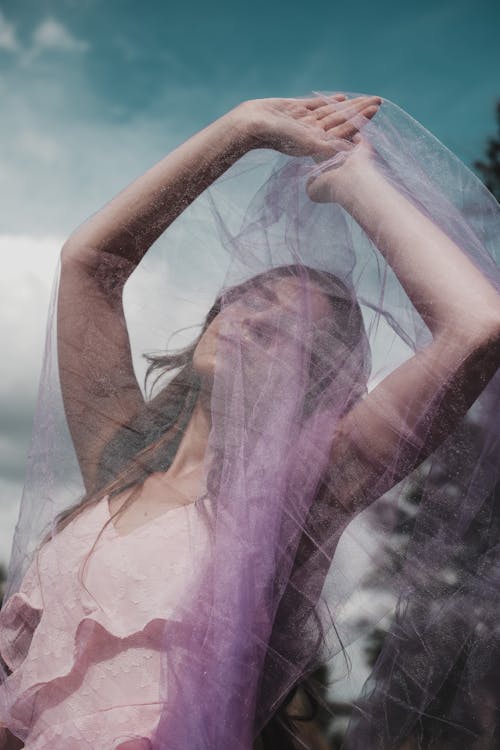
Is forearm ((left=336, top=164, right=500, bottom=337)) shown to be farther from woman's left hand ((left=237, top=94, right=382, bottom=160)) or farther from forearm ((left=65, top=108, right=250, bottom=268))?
forearm ((left=65, top=108, right=250, bottom=268))

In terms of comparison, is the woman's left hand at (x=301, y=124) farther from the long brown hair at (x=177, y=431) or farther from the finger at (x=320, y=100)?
the long brown hair at (x=177, y=431)

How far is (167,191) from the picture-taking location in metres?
2.08

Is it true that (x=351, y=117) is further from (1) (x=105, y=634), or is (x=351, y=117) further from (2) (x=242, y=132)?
(1) (x=105, y=634)

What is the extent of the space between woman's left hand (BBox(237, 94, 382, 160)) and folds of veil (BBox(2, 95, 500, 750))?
0.13 meters

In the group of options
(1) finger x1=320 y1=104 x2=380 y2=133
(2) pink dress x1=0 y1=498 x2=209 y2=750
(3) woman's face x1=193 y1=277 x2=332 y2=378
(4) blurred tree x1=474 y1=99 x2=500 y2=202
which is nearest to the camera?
(2) pink dress x1=0 y1=498 x2=209 y2=750

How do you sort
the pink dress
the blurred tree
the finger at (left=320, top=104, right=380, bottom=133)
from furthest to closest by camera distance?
the blurred tree
the finger at (left=320, top=104, right=380, bottom=133)
the pink dress

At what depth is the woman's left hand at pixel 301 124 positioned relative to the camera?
209cm

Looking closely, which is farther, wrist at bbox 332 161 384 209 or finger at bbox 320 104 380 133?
finger at bbox 320 104 380 133

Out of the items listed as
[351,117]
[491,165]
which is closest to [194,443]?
[351,117]

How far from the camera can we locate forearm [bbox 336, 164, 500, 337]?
179 cm

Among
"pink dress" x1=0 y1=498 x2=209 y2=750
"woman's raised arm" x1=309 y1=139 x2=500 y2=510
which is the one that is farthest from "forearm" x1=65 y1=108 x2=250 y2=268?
"pink dress" x1=0 y1=498 x2=209 y2=750

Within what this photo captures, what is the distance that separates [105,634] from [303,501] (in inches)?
19.7

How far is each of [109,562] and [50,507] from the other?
269mm

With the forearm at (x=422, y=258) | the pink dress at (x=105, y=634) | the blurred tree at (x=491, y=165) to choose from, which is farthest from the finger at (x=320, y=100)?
the blurred tree at (x=491, y=165)
